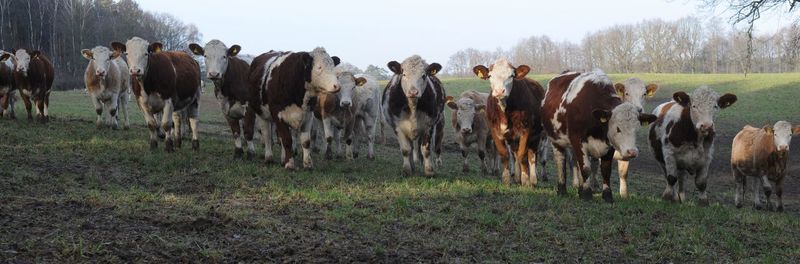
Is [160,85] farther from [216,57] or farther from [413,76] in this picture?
[413,76]

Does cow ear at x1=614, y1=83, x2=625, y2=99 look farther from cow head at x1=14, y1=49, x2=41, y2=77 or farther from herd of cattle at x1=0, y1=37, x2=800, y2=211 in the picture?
cow head at x1=14, y1=49, x2=41, y2=77

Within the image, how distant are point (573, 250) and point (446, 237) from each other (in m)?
1.24

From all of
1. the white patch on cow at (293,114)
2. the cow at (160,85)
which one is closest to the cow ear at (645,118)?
the white patch on cow at (293,114)

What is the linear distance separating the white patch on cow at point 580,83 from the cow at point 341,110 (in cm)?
475

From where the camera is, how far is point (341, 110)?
50.5 ft

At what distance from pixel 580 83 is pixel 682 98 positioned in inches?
72.6

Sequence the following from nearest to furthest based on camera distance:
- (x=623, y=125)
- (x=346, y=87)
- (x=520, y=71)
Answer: (x=623, y=125) → (x=520, y=71) → (x=346, y=87)

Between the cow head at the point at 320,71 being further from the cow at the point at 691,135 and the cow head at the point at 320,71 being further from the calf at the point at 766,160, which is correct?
the calf at the point at 766,160

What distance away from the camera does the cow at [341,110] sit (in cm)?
1466

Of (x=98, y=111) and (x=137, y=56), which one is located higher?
(x=137, y=56)

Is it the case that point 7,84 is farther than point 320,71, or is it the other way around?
point 7,84

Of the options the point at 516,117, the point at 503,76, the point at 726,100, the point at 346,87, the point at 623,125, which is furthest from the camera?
the point at 346,87

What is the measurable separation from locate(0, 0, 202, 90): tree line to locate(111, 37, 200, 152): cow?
5467cm

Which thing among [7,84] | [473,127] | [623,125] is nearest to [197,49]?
[473,127]
